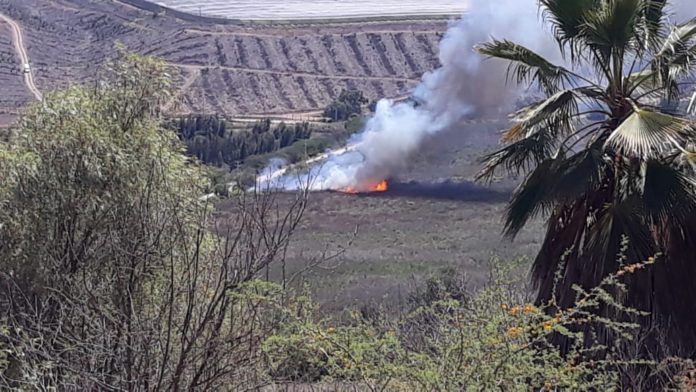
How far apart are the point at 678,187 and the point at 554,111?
57.6 inches

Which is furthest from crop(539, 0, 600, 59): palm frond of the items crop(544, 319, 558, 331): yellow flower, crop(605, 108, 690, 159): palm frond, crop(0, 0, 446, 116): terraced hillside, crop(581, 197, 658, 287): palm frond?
crop(0, 0, 446, 116): terraced hillside

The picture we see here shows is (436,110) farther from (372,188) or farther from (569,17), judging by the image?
(569,17)

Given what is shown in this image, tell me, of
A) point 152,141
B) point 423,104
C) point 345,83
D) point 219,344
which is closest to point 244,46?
point 345,83

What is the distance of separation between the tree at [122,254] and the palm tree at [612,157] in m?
2.54

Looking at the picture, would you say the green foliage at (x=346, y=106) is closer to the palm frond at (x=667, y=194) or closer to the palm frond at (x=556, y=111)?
the palm frond at (x=556, y=111)

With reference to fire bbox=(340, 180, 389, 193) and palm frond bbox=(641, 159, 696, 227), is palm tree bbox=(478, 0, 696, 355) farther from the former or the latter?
fire bbox=(340, 180, 389, 193)

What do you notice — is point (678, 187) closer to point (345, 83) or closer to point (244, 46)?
point (345, 83)

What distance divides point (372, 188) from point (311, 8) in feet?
187

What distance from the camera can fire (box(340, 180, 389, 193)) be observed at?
34.6 meters

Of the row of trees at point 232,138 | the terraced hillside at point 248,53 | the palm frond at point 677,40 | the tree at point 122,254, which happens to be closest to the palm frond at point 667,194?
the palm frond at point 677,40

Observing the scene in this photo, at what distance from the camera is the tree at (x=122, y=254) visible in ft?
23.1

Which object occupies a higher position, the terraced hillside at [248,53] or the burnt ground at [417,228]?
the terraced hillside at [248,53]

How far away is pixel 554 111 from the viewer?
32.9 feet

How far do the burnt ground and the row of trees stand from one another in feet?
30.6
